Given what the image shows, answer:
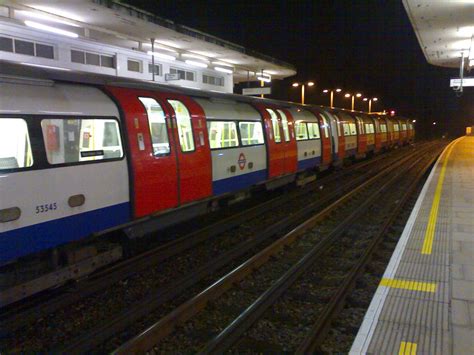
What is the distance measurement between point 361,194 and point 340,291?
27.6ft

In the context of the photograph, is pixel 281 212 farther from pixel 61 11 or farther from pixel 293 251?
pixel 61 11

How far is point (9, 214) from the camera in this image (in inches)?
189

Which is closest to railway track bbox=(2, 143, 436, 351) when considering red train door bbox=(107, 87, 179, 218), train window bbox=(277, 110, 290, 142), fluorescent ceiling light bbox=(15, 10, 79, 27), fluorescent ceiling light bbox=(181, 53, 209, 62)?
red train door bbox=(107, 87, 179, 218)

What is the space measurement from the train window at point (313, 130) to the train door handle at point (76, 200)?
10848 mm

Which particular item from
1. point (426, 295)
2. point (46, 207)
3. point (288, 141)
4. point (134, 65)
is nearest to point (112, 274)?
point (46, 207)

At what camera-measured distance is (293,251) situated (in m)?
7.85

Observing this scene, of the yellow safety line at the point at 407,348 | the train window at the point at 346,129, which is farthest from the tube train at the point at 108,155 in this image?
the train window at the point at 346,129

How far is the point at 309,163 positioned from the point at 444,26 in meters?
7.49

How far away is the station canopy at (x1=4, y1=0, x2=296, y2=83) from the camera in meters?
17.1

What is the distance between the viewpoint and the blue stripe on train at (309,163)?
14.5 meters

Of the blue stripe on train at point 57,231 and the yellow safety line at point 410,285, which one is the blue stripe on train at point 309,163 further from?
the yellow safety line at point 410,285

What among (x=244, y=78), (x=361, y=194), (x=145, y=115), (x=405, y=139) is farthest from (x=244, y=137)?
(x=405, y=139)

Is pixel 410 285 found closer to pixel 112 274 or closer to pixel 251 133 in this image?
pixel 112 274

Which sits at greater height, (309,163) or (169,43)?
(169,43)
